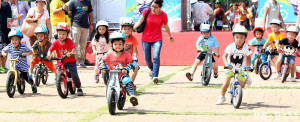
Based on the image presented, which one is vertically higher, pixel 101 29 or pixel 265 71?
pixel 101 29

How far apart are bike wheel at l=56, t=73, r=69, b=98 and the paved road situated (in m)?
0.14

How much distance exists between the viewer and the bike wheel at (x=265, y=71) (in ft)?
49.7

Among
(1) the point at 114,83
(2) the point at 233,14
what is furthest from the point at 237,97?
(2) the point at 233,14

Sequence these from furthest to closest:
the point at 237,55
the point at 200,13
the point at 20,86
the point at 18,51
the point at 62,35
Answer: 1. the point at 200,13
2. the point at 18,51
3. the point at 20,86
4. the point at 62,35
5. the point at 237,55

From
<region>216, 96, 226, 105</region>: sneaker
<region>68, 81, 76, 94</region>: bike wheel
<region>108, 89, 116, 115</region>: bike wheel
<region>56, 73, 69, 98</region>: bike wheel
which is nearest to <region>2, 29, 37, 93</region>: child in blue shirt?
<region>68, 81, 76, 94</region>: bike wheel

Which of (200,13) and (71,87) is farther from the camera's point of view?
(200,13)

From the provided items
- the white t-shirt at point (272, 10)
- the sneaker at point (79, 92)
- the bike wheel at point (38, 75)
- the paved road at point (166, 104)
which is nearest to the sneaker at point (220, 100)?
the paved road at point (166, 104)

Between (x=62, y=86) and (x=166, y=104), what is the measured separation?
219 centimetres

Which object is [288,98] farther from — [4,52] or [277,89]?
[4,52]

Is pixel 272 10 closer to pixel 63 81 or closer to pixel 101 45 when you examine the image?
pixel 101 45

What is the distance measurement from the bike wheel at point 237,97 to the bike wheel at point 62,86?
3.19 m

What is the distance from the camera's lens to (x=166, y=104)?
11.1m

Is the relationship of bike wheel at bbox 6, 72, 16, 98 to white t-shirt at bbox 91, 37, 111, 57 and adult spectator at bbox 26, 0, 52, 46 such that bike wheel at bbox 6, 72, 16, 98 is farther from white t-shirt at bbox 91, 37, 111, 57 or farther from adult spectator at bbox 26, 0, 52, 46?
adult spectator at bbox 26, 0, 52, 46

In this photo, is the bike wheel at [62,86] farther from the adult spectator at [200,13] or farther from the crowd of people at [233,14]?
the adult spectator at [200,13]
